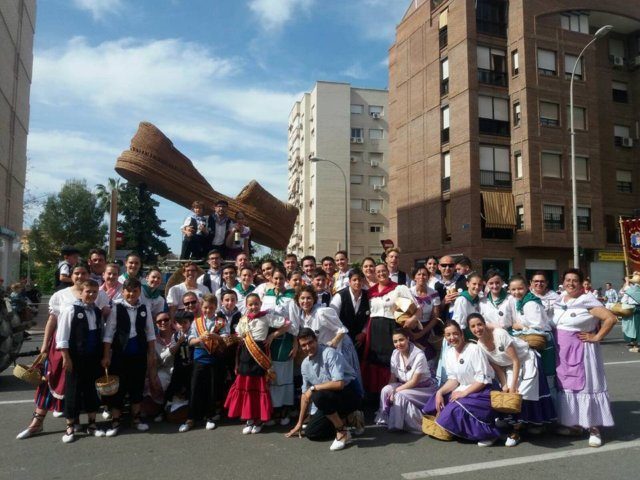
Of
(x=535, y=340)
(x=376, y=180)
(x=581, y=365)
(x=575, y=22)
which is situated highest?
(x=575, y=22)

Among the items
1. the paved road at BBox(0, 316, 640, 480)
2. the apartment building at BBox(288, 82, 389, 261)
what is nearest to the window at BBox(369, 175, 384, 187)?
the apartment building at BBox(288, 82, 389, 261)

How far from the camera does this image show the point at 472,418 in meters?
5.51

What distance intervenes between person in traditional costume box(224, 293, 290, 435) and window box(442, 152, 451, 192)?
25.9m

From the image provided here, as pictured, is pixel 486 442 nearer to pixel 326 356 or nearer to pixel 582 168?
pixel 326 356

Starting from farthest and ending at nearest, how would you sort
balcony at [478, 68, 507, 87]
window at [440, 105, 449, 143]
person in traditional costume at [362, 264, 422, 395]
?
window at [440, 105, 449, 143]
balcony at [478, 68, 507, 87]
person in traditional costume at [362, 264, 422, 395]

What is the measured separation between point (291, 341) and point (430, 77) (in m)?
29.2

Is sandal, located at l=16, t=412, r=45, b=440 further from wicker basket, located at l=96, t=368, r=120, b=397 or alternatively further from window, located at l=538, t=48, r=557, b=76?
window, located at l=538, t=48, r=557, b=76

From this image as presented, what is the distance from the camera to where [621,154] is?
106 ft

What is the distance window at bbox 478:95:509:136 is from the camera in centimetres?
2944

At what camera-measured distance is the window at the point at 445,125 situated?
101 feet

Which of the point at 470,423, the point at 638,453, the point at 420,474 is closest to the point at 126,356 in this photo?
the point at 420,474

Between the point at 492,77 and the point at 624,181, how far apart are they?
1036 centimetres

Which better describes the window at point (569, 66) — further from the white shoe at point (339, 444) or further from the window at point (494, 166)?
the white shoe at point (339, 444)

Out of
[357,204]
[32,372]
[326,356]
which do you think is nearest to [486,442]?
[326,356]
